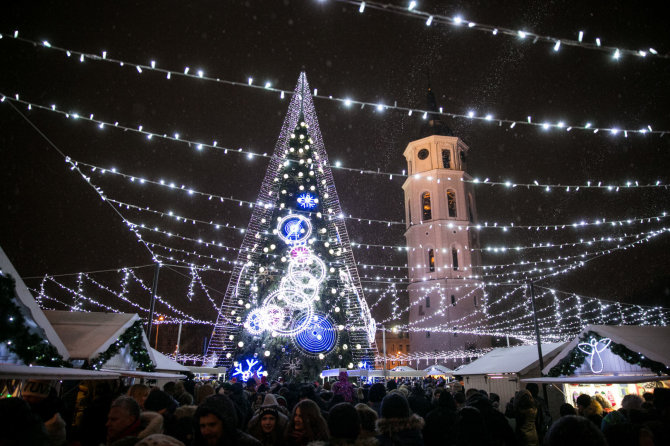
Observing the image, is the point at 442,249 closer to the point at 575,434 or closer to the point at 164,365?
the point at 164,365

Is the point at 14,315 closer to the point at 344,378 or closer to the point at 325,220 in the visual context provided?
the point at 344,378

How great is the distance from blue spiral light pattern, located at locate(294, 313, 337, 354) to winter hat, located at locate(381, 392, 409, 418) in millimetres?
11627

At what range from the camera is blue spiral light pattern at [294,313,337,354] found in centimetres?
1493

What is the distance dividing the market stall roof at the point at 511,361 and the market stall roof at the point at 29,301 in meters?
11.3

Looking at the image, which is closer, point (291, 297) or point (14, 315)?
point (14, 315)

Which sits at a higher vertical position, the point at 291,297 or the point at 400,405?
the point at 291,297

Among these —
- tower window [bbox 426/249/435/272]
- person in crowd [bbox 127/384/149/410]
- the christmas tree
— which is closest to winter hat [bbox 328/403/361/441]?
person in crowd [bbox 127/384/149/410]

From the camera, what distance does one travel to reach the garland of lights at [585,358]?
836cm

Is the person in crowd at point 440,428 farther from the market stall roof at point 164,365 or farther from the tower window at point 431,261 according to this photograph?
the tower window at point 431,261

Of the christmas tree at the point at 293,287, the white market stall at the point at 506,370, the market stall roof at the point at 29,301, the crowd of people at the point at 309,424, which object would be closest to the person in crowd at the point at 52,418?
the crowd of people at the point at 309,424

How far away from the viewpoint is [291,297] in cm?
1506

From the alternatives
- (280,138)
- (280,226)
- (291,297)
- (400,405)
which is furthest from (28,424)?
(280,138)

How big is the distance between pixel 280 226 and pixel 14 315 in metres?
11.2

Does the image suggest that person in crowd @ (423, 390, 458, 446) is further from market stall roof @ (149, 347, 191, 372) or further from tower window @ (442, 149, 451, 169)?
tower window @ (442, 149, 451, 169)
